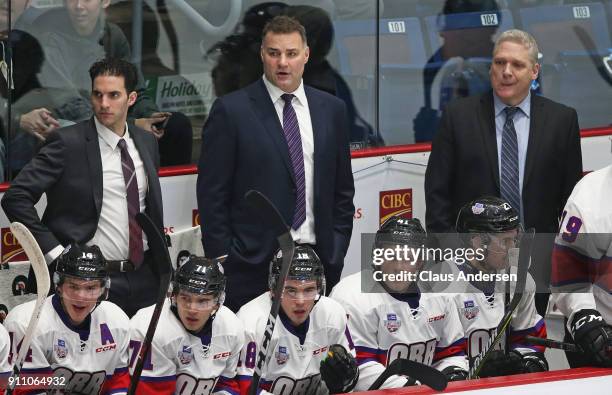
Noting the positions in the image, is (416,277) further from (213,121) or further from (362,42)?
(362,42)

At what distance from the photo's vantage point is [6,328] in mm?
4711

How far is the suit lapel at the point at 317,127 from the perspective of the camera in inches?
210

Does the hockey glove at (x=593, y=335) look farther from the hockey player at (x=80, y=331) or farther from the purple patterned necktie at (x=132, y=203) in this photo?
the purple patterned necktie at (x=132, y=203)

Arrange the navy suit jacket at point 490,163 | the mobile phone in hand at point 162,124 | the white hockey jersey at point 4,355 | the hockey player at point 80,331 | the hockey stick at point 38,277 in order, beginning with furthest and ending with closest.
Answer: the mobile phone in hand at point 162,124, the navy suit jacket at point 490,163, the hockey player at point 80,331, the white hockey jersey at point 4,355, the hockey stick at point 38,277

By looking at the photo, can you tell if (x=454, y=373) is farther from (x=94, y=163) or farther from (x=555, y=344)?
(x=94, y=163)

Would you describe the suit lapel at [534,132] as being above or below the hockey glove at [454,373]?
above

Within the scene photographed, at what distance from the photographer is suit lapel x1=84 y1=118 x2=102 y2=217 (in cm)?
516

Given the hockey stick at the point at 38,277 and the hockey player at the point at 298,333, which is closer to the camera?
the hockey stick at the point at 38,277

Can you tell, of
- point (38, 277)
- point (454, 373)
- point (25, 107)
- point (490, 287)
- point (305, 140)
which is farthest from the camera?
point (25, 107)

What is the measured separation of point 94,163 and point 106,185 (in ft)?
0.31

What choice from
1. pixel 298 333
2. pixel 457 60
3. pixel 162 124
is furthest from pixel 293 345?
pixel 457 60

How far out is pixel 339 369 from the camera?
4422 millimetres

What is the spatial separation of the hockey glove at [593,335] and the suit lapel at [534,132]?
52.5 inches

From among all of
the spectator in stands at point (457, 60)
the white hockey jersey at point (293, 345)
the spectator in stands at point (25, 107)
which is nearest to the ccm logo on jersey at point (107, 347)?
the white hockey jersey at point (293, 345)
